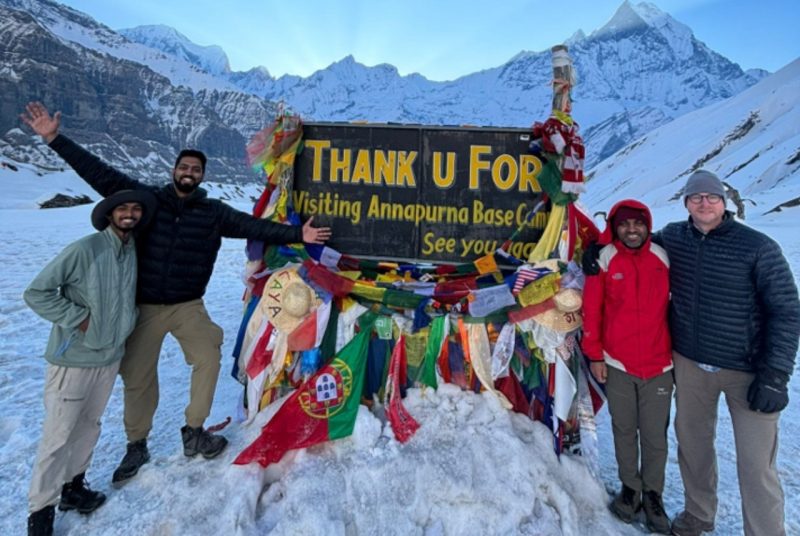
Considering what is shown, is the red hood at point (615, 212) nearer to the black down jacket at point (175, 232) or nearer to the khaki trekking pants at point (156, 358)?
the black down jacket at point (175, 232)

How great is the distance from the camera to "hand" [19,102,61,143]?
3.01 metres

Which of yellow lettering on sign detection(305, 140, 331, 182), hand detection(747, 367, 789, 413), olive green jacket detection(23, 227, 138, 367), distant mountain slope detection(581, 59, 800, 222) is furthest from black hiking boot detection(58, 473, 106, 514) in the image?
distant mountain slope detection(581, 59, 800, 222)

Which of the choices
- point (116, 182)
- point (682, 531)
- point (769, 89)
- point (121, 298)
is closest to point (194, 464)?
point (121, 298)

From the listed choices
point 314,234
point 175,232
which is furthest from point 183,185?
point 314,234

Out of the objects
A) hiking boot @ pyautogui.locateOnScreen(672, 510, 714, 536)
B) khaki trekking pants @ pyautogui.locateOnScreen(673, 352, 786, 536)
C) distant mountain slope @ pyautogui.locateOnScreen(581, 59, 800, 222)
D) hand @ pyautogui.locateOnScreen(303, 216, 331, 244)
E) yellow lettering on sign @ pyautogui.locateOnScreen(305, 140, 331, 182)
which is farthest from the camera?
distant mountain slope @ pyautogui.locateOnScreen(581, 59, 800, 222)

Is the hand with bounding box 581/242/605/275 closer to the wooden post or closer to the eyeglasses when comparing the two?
the eyeglasses

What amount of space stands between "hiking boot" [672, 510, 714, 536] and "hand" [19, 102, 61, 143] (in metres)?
4.38

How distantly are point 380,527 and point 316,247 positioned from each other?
1.83 meters

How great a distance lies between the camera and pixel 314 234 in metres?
3.38

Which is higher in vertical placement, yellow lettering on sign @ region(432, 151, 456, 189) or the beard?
yellow lettering on sign @ region(432, 151, 456, 189)

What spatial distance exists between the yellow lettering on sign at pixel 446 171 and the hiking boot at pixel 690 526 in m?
2.49

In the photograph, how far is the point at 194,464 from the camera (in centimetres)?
300

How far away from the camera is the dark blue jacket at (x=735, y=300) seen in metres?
2.40

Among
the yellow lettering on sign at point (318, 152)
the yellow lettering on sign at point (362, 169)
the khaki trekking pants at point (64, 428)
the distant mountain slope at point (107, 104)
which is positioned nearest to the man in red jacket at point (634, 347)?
the yellow lettering on sign at point (362, 169)
